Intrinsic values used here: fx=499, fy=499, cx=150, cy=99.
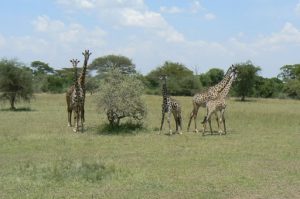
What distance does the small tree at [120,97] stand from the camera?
808 inches

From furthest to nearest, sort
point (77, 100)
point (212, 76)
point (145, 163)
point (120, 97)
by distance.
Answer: point (212, 76), point (77, 100), point (120, 97), point (145, 163)

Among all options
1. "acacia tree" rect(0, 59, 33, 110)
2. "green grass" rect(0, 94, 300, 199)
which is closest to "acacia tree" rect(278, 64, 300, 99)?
"acacia tree" rect(0, 59, 33, 110)

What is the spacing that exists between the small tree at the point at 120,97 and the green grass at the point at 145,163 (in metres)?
0.68

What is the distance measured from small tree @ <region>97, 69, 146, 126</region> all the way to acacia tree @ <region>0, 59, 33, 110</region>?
1473 centimetres

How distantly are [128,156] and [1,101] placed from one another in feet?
78.7

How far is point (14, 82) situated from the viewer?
34438 mm

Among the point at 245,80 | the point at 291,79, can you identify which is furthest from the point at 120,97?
the point at 291,79

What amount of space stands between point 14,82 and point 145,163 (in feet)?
76.9

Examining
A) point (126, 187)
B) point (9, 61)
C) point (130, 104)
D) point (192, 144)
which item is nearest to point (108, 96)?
point (130, 104)

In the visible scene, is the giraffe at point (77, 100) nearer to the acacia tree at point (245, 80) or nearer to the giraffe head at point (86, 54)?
the giraffe head at point (86, 54)

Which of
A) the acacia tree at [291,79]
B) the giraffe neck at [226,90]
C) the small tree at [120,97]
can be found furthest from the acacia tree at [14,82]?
the acacia tree at [291,79]

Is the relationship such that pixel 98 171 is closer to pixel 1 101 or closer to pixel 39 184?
pixel 39 184

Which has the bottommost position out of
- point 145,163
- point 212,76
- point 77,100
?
point 145,163

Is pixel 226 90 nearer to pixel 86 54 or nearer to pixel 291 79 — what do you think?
pixel 86 54
